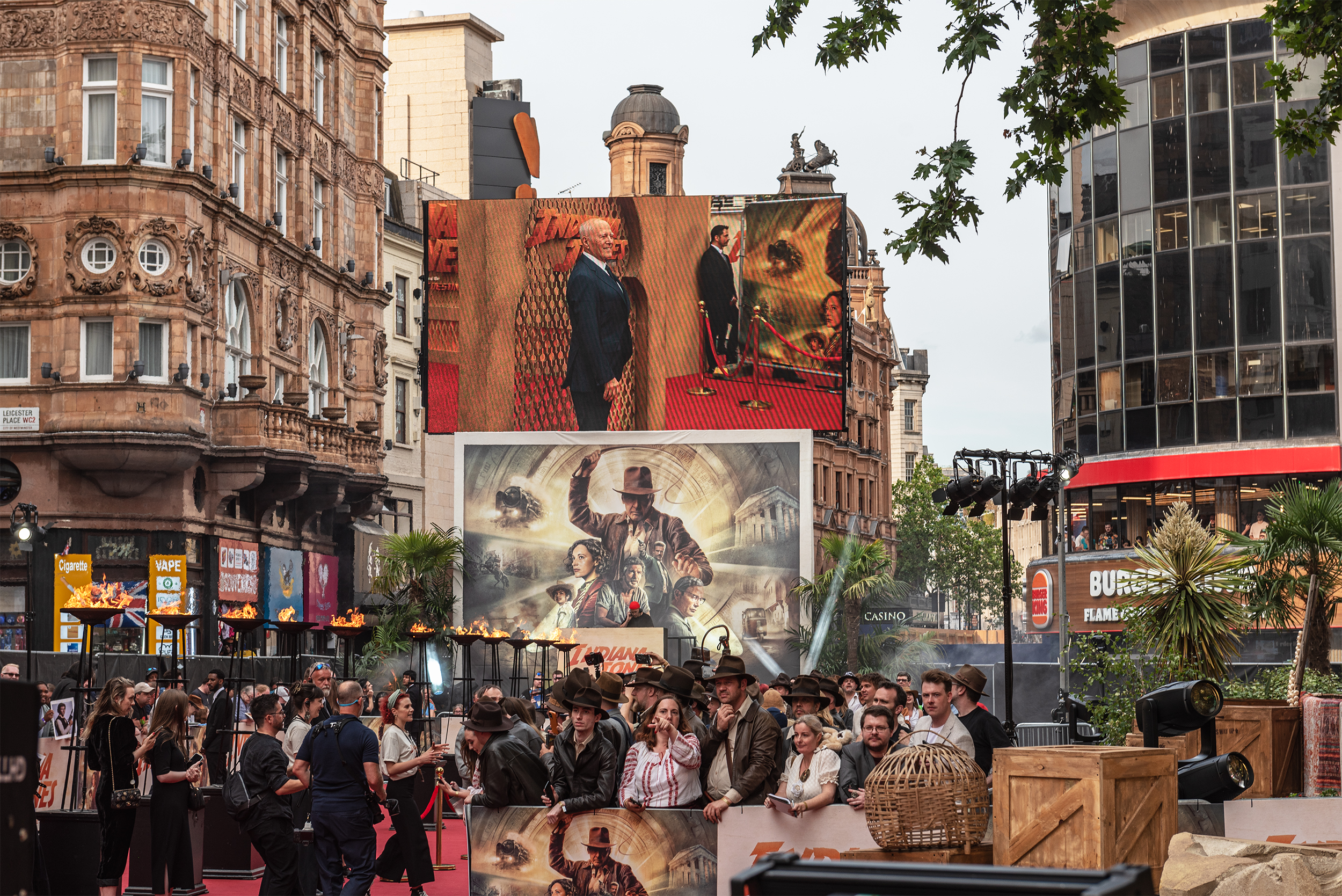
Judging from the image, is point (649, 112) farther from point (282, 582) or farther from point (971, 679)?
point (971, 679)

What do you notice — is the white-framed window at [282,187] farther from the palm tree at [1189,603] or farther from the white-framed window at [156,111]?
the palm tree at [1189,603]

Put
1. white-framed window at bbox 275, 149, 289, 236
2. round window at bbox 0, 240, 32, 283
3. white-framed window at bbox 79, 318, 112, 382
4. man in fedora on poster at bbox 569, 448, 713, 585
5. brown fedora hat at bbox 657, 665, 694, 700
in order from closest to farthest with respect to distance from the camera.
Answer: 1. brown fedora hat at bbox 657, 665, 694, 700
2. white-framed window at bbox 79, 318, 112, 382
3. round window at bbox 0, 240, 32, 283
4. white-framed window at bbox 275, 149, 289, 236
5. man in fedora on poster at bbox 569, 448, 713, 585

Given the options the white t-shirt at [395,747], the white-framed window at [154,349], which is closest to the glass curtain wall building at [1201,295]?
the white-framed window at [154,349]

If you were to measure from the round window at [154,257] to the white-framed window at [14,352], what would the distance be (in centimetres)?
293

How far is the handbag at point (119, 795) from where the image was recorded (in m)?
12.3

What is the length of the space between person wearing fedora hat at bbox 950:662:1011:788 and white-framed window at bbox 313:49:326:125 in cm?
3622

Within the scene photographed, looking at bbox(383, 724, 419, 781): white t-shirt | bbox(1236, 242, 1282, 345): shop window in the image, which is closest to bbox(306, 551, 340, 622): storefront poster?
bbox(1236, 242, 1282, 345): shop window

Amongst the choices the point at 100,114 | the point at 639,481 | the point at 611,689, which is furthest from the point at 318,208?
the point at 611,689

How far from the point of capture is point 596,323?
5269 cm

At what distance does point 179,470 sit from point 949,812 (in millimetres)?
29232

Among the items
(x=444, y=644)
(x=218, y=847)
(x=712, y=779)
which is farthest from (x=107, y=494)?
(x=712, y=779)

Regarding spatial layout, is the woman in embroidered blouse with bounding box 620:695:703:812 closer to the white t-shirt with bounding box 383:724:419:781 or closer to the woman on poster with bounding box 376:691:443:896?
the woman on poster with bounding box 376:691:443:896

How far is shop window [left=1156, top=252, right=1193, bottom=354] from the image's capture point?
48094 mm

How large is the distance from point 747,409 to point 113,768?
41050mm
